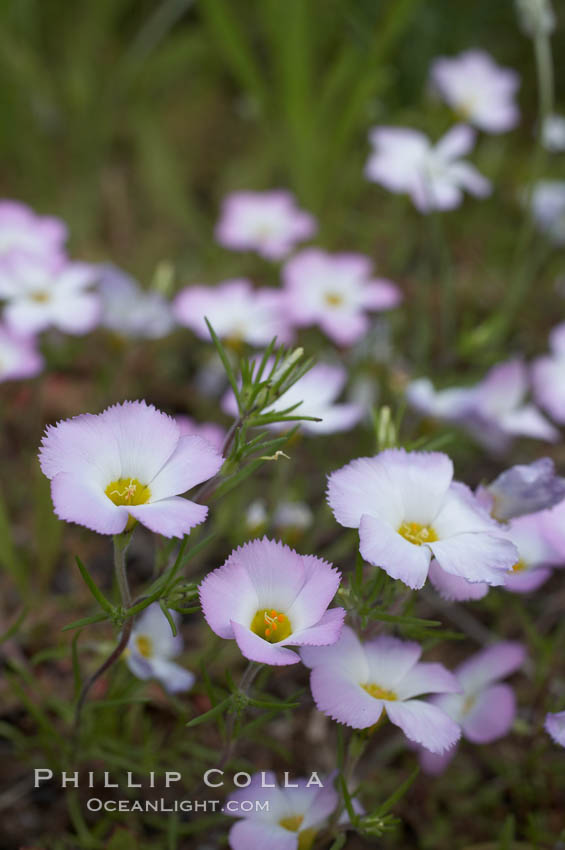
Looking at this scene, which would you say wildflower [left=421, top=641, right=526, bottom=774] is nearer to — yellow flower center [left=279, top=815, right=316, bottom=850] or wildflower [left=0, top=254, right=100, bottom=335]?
yellow flower center [left=279, top=815, right=316, bottom=850]

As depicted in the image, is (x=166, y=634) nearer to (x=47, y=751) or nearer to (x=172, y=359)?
(x=47, y=751)

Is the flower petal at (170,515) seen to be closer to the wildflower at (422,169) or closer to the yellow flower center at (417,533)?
the yellow flower center at (417,533)

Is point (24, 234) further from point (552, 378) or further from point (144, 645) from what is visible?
point (552, 378)

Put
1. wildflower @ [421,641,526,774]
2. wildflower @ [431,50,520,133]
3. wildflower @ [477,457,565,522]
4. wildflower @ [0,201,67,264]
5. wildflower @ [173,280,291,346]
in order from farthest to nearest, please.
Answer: wildflower @ [431,50,520,133] < wildflower @ [0,201,67,264] < wildflower @ [173,280,291,346] < wildflower @ [421,641,526,774] < wildflower @ [477,457,565,522]

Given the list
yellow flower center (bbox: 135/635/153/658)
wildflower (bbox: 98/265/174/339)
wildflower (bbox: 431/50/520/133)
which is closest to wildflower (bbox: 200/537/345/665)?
yellow flower center (bbox: 135/635/153/658)

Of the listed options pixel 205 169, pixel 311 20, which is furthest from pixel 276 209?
pixel 205 169

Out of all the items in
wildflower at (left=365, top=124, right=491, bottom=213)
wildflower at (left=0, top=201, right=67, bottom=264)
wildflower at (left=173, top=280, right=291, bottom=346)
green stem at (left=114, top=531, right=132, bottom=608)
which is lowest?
green stem at (left=114, top=531, right=132, bottom=608)

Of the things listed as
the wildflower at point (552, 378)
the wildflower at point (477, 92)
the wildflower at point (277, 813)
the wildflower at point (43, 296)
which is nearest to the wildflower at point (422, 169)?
the wildflower at point (477, 92)
